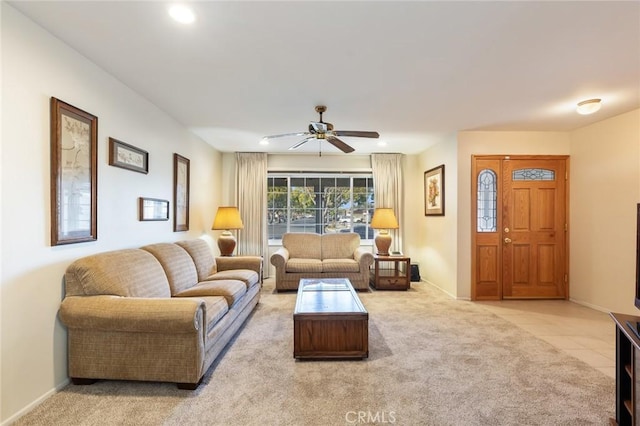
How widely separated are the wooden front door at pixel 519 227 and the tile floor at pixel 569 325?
27 centimetres

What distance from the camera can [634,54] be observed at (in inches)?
93.4

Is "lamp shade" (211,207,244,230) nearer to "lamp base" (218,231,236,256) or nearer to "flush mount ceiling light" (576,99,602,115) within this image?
"lamp base" (218,231,236,256)

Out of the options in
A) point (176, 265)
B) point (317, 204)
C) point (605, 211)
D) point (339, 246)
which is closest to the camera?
point (176, 265)

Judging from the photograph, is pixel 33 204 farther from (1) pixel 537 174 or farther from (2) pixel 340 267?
(1) pixel 537 174

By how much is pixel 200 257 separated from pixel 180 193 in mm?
959

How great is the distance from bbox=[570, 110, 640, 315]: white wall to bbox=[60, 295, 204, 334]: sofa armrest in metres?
4.75

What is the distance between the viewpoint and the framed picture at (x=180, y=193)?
13.2 feet

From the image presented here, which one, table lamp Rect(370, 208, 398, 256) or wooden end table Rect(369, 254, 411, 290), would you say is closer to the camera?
wooden end table Rect(369, 254, 411, 290)

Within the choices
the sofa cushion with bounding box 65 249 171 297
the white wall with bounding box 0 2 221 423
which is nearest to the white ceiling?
the white wall with bounding box 0 2 221 423

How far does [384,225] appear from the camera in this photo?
547cm

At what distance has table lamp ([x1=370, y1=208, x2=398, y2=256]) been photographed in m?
5.48

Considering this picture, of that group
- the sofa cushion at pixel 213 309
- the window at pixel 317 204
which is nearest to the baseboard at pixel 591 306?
the window at pixel 317 204

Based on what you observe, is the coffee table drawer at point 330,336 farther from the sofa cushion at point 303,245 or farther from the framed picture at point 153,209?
the sofa cushion at point 303,245

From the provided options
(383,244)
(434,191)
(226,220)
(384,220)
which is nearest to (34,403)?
(226,220)
